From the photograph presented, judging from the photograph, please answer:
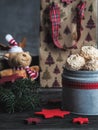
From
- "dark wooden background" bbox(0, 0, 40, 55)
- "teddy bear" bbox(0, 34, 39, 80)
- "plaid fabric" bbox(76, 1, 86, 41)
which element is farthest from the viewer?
"dark wooden background" bbox(0, 0, 40, 55)

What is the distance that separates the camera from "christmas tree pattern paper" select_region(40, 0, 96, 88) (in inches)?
66.8

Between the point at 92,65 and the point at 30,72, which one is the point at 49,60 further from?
the point at 92,65

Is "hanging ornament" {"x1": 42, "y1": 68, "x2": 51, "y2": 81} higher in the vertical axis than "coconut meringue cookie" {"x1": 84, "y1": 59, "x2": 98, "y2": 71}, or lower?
lower

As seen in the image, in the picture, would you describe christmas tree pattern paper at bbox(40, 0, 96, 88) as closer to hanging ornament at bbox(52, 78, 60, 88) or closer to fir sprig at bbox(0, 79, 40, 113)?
hanging ornament at bbox(52, 78, 60, 88)

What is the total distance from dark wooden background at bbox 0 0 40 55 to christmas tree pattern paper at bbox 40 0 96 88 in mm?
2982

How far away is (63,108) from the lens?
1208mm

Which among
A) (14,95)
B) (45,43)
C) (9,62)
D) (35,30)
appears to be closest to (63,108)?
(14,95)

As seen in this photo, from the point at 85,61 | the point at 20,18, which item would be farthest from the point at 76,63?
the point at 20,18

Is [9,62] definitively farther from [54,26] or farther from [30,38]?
[30,38]

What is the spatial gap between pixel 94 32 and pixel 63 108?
1.90 ft

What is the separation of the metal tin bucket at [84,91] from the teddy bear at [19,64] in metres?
0.30

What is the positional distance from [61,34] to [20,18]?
321cm

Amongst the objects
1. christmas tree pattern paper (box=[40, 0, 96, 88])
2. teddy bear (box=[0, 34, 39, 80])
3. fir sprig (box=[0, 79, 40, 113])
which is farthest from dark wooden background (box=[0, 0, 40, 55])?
fir sprig (box=[0, 79, 40, 113])

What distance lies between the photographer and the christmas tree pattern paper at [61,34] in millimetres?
1696
